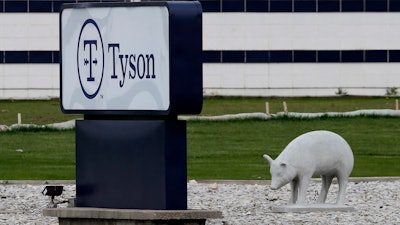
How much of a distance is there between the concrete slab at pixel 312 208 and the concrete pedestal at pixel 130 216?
14.4ft

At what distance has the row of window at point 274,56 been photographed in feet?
199

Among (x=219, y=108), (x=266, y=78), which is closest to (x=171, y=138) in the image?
(x=219, y=108)

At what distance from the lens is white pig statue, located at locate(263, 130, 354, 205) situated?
63.4 ft

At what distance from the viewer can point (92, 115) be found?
15633 millimetres

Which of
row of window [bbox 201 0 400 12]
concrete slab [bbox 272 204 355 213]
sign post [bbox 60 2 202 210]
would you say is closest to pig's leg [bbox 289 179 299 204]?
concrete slab [bbox 272 204 355 213]

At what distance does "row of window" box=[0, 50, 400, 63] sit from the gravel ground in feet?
121

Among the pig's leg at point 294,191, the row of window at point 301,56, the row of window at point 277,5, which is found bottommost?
the pig's leg at point 294,191

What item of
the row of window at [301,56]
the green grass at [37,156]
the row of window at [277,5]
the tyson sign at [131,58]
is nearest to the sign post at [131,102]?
the tyson sign at [131,58]

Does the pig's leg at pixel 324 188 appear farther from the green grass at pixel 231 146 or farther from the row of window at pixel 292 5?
the row of window at pixel 292 5

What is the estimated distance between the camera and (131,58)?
15.0 m

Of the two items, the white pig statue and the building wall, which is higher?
the building wall

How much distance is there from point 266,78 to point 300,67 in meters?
1.66

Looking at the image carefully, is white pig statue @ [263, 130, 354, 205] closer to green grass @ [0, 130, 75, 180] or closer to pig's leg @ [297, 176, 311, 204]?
pig's leg @ [297, 176, 311, 204]

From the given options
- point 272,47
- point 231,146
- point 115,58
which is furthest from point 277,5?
point 115,58
